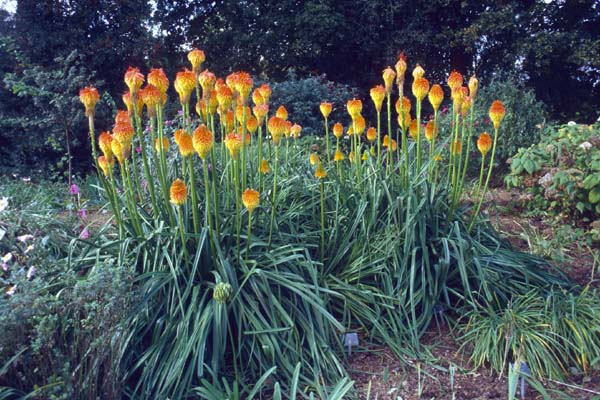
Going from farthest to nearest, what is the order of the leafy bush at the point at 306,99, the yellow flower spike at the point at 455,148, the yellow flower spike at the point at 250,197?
the leafy bush at the point at 306,99 < the yellow flower spike at the point at 455,148 < the yellow flower spike at the point at 250,197

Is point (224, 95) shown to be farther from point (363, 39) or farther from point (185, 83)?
point (363, 39)

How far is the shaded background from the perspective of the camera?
9.37m

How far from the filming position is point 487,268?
124 inches

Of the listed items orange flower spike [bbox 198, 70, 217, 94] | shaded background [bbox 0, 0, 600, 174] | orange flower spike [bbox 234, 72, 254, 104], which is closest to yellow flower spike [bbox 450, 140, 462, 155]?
orange flower spike [bbox 234, 72, 254, 104]

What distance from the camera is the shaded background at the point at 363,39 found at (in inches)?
369

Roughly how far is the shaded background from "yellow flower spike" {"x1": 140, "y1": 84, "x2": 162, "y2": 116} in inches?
272

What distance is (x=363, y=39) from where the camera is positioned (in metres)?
11.5

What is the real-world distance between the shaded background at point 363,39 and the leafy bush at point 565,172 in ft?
16.2

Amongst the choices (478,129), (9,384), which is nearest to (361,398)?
(9,384)

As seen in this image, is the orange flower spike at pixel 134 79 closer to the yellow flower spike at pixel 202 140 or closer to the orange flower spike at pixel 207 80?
the orange flower spike at pixel 207 80

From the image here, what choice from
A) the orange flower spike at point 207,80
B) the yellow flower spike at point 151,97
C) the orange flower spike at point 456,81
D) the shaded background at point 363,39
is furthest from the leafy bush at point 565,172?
the shaded background at point 363,39

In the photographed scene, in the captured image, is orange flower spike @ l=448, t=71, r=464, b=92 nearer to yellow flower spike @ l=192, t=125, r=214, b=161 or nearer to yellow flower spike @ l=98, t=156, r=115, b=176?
yellow flower spike @ l=192, t=125, r=214, b=161

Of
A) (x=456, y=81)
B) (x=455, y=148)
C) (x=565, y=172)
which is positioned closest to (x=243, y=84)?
(x=456, y=81)

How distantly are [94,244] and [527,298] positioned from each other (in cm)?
220
